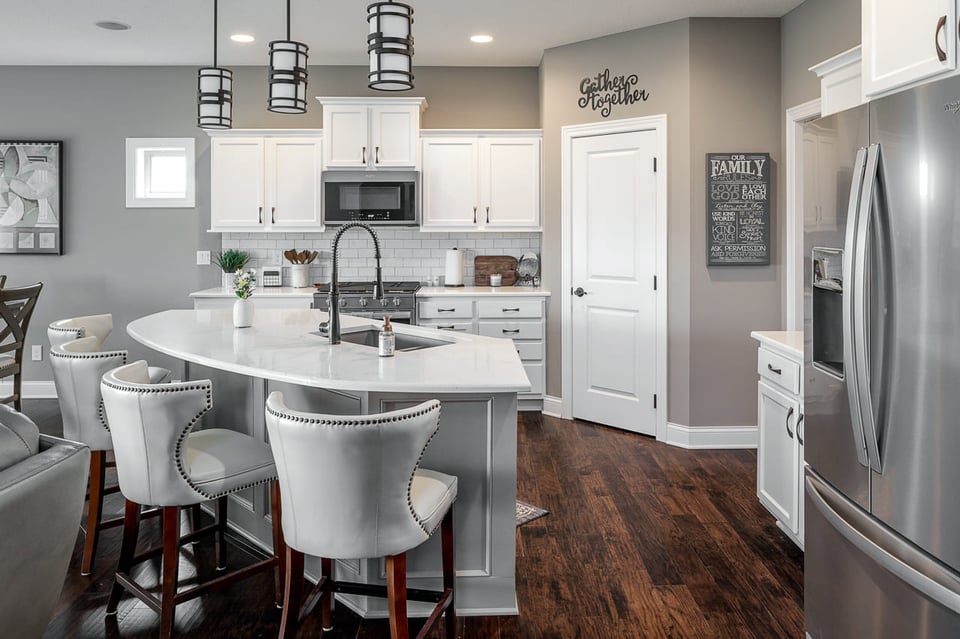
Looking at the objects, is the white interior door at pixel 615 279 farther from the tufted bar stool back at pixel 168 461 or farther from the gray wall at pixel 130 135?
the tufted bar stool back at pixel 168 461

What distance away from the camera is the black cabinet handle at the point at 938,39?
1.73 meters

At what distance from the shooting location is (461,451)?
7.99 ft

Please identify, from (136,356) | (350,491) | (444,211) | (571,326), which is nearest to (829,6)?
(571,326)

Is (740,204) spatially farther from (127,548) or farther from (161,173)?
(161,173)

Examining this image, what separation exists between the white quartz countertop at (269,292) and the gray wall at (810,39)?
11.7 feet

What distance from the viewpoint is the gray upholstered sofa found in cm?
142

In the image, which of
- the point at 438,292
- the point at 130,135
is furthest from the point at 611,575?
the point at 130,135

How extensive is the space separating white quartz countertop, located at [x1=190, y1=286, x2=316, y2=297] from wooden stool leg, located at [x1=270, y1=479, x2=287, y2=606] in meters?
3.08

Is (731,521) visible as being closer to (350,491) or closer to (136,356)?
(350,491)

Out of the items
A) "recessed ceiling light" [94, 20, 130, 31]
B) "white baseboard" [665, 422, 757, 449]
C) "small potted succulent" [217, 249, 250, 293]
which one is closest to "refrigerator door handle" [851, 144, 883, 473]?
"white baseboard" [665, 422, 757, 449]

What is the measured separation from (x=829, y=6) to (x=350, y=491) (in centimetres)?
372

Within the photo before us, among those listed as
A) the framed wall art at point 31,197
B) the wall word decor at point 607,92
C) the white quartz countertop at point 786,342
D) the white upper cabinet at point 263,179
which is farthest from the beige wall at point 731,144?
the framed wall art at point 31,197

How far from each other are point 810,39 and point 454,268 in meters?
2.97

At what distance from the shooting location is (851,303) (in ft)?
5.83
